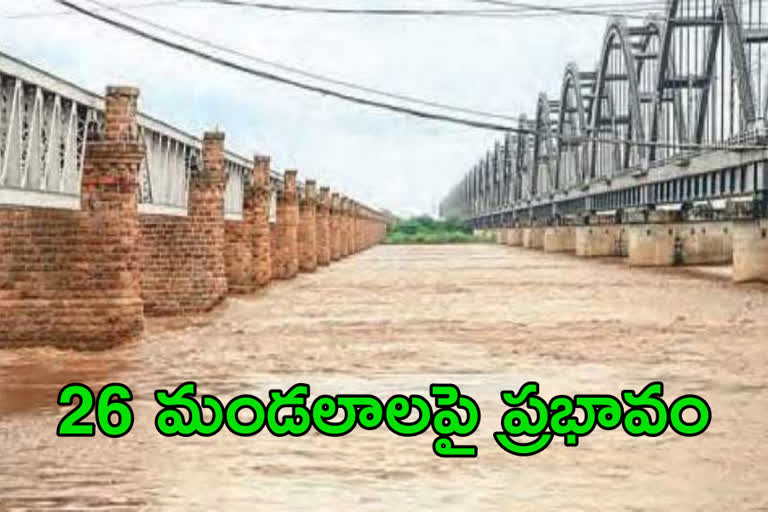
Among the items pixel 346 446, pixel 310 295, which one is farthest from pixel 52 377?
pixel 310 295

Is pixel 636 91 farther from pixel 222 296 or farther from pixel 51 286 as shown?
pixel 51 286

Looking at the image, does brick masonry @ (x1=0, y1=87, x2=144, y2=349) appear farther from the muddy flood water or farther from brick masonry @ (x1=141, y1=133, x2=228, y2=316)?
brick masonry @ (x1=141, y1=133, x2=228, y2=316)

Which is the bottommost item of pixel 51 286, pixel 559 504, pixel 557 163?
pixel 559 504

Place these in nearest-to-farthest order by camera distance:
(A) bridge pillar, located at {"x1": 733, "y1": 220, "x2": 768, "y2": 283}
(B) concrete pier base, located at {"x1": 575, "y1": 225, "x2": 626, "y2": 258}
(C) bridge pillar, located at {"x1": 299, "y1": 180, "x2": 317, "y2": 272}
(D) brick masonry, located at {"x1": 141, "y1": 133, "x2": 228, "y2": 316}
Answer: (D) brick masonry, located at {"x1": 141, "y1": 133, "x2": 228, "y2": 316}, (A) bridge pillar, located at {"x1": 733, "y1": 220, "x2": 768, "y2": 283}, (C) bridge pillar, located at {"x1": 299, "y1": 180, "x2": 317, "y2": 272}, (B) concrete pier base, located at {"x1": 575, "y1": 225, "x2": 626, "y2": 258}

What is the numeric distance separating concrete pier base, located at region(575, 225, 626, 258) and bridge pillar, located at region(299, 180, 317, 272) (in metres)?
40.4

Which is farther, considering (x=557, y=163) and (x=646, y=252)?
(x=557, y=163)

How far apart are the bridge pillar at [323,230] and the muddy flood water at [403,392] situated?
34854 mm

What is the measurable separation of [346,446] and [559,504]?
2.79m

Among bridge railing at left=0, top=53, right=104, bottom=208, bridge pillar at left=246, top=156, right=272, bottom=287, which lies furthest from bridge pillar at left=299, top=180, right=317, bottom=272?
bridge railing at left=0, top=53, right=104, bottom=208

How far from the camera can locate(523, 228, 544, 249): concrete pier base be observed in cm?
13974

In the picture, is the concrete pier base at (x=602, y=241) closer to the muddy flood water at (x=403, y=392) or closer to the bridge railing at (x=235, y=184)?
the bridge railing at (x=235, y=184)

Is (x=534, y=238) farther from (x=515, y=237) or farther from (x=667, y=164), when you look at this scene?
(x=667, y=164)

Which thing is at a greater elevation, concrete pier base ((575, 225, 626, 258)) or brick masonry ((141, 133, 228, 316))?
concrete pier base ((575, 225, 626, 258))

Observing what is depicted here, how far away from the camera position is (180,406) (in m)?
14.8
